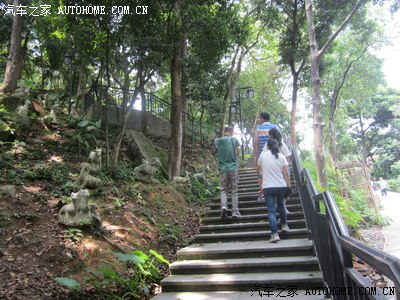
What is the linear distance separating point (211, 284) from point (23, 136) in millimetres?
5951

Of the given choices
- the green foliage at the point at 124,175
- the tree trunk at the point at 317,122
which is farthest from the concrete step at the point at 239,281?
the tree trunk at the point at 317,122

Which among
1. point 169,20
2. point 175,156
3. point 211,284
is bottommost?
point 211,284

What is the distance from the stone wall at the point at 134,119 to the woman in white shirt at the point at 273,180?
6.17m

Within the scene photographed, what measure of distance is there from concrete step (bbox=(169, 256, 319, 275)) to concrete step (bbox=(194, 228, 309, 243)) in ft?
2.66

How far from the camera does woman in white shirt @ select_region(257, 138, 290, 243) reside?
5051mm

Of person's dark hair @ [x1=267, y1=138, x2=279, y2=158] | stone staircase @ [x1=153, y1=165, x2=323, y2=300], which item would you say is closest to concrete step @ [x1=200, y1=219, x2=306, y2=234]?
stone staircase @ [x1=153, y1=165, x2=323, y2=300]

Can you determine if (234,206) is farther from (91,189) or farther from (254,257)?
(91,189)

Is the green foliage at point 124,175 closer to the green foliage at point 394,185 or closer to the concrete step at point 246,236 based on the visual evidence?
the concrete step at point 246,236

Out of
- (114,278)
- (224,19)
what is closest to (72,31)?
(224,19)

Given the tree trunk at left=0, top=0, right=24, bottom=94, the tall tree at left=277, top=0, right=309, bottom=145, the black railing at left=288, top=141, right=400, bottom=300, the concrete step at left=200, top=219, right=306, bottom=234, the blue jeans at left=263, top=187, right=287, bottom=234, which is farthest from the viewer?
the tall tree at left=277, top=0, right=309, bottom=145

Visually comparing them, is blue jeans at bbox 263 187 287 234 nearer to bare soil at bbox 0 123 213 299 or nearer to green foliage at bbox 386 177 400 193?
bare soil at bbox 0 123 213 299

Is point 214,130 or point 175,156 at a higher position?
point 214,130

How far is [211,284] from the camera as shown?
4281 mm

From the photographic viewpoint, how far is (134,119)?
11484 mm
